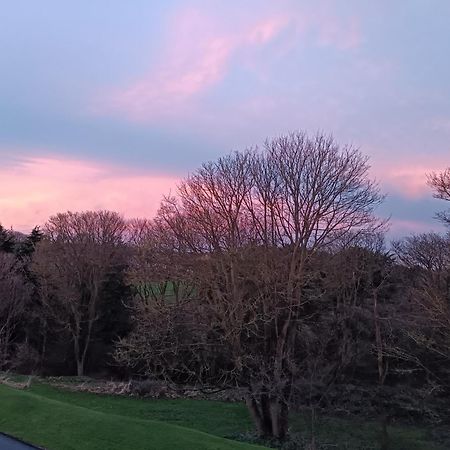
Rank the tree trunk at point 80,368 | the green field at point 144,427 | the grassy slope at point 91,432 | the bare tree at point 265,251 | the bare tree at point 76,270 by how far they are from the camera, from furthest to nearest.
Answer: the tree trunk at point 80,368 < the bare tree at point 76,270 < the bare tree at point 265,251 < the green field at point 144,427 < the grassy slope at point 91,432

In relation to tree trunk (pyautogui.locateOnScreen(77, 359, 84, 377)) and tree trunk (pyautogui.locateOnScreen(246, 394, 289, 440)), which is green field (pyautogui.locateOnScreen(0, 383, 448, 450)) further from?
tree trunk (pyautogui.locateOnScreen(77, 359, 84, 377))

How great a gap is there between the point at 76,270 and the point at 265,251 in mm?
30547

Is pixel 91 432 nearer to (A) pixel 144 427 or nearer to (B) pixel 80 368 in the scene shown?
(A) pixel 144 427

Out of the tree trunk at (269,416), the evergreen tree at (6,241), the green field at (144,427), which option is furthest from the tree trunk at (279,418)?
the evergreen tree at (6,241)

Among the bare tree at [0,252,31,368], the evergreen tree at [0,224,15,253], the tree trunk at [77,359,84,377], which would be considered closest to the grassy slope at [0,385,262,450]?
the bare tree at [0,252,31,368]

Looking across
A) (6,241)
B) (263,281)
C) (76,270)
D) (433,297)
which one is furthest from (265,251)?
(6,241)

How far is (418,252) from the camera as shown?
38.4 metres

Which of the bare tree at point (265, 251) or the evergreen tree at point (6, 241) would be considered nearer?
the bare tree at point (265, 251)

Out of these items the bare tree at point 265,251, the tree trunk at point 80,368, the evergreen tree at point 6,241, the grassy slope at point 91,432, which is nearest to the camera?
the grassy slope at point 91,432

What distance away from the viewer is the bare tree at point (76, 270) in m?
50.7

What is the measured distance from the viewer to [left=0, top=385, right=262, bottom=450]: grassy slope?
1311cm

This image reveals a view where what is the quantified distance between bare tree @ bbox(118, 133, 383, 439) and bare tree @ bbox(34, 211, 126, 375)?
27753 mm

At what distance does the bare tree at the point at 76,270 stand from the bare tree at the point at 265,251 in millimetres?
27753

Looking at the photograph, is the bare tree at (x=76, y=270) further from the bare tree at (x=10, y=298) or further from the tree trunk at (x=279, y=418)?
the tree trunk at (x=279, y=418)
